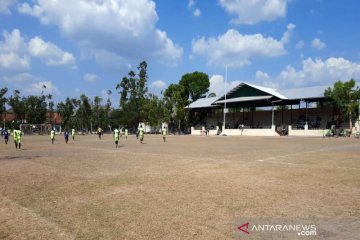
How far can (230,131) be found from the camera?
5194cm

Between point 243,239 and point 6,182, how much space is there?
7224 mm

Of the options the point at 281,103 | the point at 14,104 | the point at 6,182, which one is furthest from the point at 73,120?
the point at 6,182

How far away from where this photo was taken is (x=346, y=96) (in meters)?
40.6

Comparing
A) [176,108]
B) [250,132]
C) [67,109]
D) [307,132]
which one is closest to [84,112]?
[67,109]

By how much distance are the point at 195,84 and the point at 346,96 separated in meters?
34.1

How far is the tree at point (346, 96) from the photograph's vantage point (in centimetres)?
Answer: 4025

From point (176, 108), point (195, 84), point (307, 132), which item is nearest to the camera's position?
point (307, 132)

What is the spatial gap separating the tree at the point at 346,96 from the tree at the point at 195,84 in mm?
32411

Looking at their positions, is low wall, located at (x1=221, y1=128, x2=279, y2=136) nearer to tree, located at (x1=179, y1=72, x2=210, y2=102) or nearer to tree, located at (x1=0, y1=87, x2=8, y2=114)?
tree, located at (x1=179, y1=72, x2=210, y2=102)

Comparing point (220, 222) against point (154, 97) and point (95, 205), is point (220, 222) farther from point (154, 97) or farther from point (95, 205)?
point (154, 97)

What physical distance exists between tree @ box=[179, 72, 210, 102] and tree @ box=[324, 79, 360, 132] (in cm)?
3241

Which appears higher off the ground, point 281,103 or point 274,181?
point 281,103

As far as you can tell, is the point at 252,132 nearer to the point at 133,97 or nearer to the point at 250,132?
the point at 250,132

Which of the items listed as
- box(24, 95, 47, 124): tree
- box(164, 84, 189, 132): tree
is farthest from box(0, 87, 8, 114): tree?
box(164, 84, 189, 132): tree
